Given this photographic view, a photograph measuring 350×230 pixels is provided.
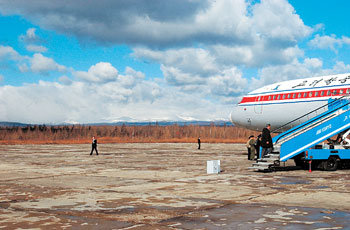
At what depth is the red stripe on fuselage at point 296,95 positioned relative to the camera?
24.3 metres

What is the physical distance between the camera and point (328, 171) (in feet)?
63.9

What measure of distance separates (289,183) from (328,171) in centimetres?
552

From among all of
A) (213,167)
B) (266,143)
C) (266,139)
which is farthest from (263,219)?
(266,143)

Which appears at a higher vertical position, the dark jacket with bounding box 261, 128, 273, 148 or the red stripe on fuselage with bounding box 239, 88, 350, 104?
the red stripe on fuselage with bounding box 239, 88, 350, 104

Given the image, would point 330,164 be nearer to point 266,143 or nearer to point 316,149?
point 316,149

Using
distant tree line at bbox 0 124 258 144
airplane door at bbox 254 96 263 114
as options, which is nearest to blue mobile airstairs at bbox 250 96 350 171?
airplane door at bbox 254 96 263 114

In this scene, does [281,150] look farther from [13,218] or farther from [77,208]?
[13,218]

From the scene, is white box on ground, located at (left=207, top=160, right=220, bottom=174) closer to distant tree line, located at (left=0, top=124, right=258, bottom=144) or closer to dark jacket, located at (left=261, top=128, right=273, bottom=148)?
dark jacket, located at (left=261, top=128, right=273, bottom=148)

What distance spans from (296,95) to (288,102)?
768 millimetres

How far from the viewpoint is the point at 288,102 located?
27.7 m

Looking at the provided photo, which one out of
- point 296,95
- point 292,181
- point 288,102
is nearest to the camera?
point 292,181

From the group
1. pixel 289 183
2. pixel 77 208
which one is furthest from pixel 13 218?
pixel 289 183

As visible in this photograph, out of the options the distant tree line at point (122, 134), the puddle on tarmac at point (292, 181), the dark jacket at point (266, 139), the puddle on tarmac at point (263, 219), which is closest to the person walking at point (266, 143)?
the dark jacket at point (266, 139)

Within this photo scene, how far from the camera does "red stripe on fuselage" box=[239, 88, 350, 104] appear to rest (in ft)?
79.7
